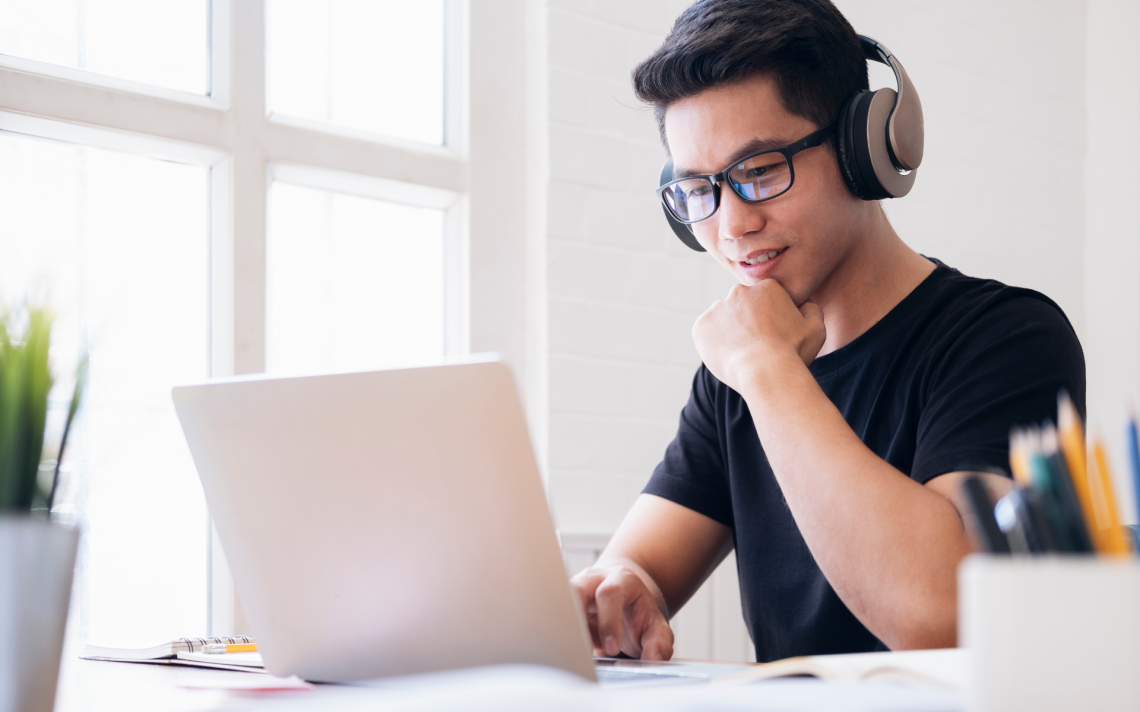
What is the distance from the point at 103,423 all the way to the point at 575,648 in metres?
1.26

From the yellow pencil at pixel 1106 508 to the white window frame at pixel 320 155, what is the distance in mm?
1497

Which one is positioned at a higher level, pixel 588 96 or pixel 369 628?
pixel 588 96

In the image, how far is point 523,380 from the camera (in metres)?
1.95

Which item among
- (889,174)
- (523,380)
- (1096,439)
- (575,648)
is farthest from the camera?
(523,380)

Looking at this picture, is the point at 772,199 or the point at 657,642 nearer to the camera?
the point at 657,642

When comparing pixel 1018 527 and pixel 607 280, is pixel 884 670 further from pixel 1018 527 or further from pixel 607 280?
pixel 607 280

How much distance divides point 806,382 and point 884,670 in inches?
21.9

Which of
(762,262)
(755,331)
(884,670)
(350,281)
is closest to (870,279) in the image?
(762,262)

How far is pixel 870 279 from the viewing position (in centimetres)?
128

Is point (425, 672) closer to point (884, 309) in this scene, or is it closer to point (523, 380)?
point (884, 309)

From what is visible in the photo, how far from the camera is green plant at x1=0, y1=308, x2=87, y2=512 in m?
0.46

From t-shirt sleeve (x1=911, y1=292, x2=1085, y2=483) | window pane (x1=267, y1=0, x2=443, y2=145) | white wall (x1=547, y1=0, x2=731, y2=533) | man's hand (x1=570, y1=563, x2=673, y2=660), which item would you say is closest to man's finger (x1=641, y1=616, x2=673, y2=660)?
man's hand (x1=570, y1=563, x2=673, y2=660)

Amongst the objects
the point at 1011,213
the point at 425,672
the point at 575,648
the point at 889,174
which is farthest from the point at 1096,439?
the point at 1011,213

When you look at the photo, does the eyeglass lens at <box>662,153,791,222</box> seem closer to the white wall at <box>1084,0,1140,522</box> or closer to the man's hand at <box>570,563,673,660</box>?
the man's hand at <box>570,563,673,660</box>
